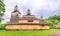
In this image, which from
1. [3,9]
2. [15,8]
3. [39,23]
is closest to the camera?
[3,9]

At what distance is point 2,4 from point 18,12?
44.0 feet

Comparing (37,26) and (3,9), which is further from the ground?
(3,9)

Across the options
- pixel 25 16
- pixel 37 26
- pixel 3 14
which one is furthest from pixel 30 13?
pixel 3 14

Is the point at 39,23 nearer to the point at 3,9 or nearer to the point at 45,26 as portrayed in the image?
the point at 45,26

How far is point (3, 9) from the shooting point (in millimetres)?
62656

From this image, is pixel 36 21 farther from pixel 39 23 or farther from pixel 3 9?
pixel 3 9

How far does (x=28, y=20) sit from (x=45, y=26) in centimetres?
631

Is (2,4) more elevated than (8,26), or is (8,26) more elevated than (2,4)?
(2,4)

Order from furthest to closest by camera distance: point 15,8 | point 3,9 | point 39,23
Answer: point 15,8 < point 39,23 < point 3,9

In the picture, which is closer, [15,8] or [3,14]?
[3,14]

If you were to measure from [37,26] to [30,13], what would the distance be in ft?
20.9

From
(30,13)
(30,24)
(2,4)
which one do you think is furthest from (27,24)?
(2,4)

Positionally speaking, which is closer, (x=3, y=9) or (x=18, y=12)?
(x=3, y=9)

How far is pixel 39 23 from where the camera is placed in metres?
66.8
